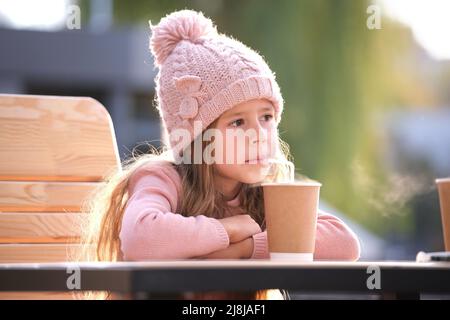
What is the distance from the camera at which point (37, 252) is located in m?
2.32

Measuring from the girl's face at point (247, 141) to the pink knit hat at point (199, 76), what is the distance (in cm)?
3

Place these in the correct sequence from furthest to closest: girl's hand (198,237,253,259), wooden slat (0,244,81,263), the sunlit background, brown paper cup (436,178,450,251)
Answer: the sunlit background
wooden slat (0,244,81,263)
girl's hand (198,237,253,259)
brown paper cup (436,178,450,251)

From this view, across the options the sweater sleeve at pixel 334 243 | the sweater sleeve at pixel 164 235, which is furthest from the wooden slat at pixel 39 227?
the sweater sleeve at pixel 334 243

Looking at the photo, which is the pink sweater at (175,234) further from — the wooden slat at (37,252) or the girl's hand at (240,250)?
the wooden slat at (37,252)

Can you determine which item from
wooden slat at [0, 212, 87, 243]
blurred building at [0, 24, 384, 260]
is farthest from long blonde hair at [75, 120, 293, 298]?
blurred building at [0, 24, 384, 260]

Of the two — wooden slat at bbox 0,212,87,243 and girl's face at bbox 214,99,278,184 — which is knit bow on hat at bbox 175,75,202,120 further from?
wooden slat at bbox 0,212,87,243

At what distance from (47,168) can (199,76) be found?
1.78 ft

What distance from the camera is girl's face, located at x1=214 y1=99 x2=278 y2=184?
6.52 feet

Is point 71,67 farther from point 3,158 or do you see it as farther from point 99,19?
point 3,158

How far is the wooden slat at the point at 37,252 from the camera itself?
229 centimetres

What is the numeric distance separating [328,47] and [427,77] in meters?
3.04

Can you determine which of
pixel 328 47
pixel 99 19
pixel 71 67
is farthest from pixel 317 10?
pixel 71 67

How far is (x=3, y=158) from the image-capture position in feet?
7.66

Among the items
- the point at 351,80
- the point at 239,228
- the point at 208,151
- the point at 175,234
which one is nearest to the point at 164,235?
the point at 175,234
